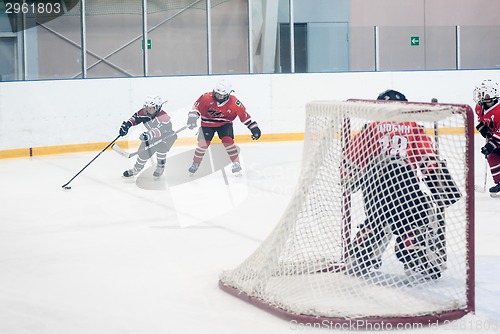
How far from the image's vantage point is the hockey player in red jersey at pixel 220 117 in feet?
29.2

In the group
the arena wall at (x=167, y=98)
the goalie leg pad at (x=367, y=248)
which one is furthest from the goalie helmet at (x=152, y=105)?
the goalie leg pad at (x=367, y=248)

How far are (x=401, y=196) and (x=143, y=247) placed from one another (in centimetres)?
196

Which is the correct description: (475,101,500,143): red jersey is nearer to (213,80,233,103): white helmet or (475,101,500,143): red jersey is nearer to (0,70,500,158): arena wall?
(213,80,233,103): white helmet

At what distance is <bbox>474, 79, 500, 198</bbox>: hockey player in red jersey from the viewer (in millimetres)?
7312

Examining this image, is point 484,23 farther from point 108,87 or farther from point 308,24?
point 108,87

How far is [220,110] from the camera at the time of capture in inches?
354

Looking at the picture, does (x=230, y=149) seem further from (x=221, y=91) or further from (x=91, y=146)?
(x=91, y=146)

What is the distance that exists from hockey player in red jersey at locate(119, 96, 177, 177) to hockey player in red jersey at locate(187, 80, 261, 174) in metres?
0.28

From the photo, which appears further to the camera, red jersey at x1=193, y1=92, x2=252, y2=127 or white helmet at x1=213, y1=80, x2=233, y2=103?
red jersey at x1=193, y1=92, x2=252, y2=127

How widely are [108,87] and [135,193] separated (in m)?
3.47

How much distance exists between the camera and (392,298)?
418 cm

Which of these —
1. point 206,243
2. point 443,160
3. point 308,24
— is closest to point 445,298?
point 443,160

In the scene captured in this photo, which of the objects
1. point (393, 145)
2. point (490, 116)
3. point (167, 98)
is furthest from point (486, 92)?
point (167, 98)

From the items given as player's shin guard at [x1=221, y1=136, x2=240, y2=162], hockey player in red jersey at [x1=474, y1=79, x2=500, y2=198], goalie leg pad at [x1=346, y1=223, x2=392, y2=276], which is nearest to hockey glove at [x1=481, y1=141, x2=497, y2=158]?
hockey player in red jersey at [x1=474, y1=79, x2=500, y2=198]
